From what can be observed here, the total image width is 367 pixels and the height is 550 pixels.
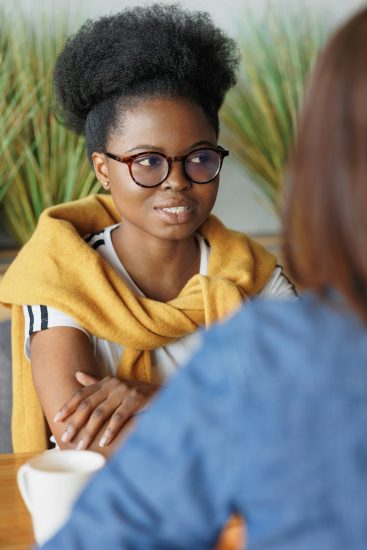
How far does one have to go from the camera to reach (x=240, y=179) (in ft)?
12.6

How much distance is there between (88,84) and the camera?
1918 mm

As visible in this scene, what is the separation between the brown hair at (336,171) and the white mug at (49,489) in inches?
17.9

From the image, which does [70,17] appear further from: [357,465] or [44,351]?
[357,465]

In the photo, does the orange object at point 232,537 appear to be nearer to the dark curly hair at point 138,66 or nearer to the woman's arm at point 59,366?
the woman's arm at point 59,366

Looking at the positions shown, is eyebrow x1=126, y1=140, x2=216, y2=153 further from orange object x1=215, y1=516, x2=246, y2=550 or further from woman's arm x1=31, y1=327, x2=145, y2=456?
orange object x1=215, y1=516, x2=246, y2=550

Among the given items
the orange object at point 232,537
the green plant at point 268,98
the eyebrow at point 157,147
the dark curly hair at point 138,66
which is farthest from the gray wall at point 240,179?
the orange object at point 232,537

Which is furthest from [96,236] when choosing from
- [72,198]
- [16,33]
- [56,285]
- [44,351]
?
[16,33]

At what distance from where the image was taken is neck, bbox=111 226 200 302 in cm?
193

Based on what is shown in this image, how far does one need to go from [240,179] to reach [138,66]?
2009mm

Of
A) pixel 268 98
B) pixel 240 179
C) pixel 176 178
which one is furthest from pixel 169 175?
pixel 240 179

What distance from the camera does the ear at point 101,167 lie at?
1.92 metres

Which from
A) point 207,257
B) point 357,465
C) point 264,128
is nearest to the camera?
point 357,465

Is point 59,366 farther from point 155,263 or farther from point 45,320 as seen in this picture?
point 155,263

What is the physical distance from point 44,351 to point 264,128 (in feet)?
6.81
